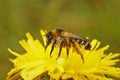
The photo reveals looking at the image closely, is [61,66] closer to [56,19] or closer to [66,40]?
[66,40]

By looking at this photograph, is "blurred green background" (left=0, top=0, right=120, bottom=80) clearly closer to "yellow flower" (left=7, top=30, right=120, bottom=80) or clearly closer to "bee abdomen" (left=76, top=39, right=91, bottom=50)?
"yellow flower" (left=7, top=30, right=120, bottom=80)

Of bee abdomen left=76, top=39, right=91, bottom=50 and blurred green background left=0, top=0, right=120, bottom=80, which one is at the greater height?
blurred green background left=0, top=0, right=120, bottom=80

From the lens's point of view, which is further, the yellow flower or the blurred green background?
the blurred green background

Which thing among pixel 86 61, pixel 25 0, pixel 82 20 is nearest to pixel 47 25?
pixel 25 0

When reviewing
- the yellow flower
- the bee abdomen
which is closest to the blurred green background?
the yellow flower

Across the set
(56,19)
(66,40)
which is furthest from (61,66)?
(56,19)

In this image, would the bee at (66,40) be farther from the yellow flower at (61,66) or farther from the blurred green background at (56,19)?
the blurred green background at (56,19)

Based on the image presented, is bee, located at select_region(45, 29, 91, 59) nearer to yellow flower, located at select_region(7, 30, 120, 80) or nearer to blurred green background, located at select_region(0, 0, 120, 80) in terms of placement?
yellow flower, located at select_region(7, 30, 120, 80)
